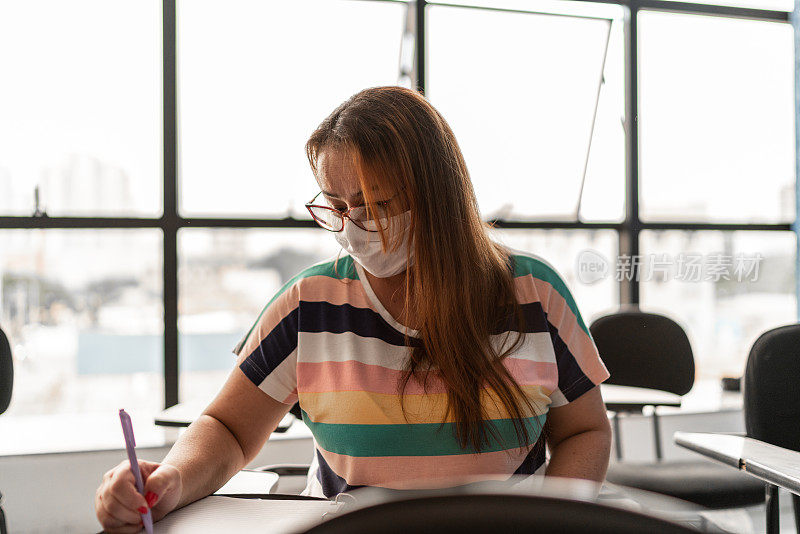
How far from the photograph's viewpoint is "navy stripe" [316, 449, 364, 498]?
1.01 meters

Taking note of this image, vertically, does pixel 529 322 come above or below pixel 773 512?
above

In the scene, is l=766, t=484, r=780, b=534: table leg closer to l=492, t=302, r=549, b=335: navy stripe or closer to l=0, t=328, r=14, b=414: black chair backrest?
l=492, t=302, r=549, b=335: navy stripe

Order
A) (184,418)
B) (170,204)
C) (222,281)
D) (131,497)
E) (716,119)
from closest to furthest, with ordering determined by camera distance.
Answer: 1. (131,497)
2. (184,418)
3. (170,204)
4. (222,281)
5. (716,119)

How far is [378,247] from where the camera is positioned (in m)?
1.07

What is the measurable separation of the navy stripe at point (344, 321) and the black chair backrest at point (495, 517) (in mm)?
767

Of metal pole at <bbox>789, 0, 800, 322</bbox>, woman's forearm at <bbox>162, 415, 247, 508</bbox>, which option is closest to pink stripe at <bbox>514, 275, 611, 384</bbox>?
woman's forearm at <bbox>162, 415, 247, 508</bbox>

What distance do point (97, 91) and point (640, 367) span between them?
2.58m

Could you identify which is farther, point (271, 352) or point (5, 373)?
point (5, 373)

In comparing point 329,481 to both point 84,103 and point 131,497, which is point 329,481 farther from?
point 84,103

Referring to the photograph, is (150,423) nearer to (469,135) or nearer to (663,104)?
(469,135)

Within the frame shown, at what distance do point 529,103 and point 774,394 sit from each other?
7.51ft

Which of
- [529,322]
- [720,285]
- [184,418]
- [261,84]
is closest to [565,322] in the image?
[529,322]

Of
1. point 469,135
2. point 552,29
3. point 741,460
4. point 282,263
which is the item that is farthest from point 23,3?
point 741,460

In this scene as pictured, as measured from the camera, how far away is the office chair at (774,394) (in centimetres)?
142
